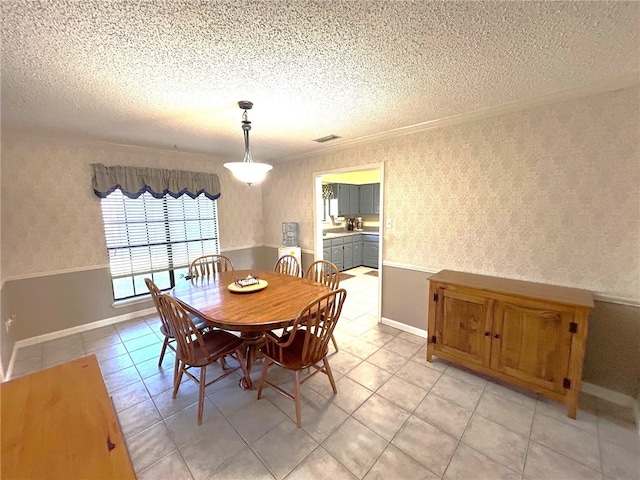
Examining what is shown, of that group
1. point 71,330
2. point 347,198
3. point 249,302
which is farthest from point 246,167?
point 347,198

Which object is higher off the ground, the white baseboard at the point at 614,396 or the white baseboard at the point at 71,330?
the white baseboard at the point at 71,330

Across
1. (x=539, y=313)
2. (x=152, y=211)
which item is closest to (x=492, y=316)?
(x=539, y=313)

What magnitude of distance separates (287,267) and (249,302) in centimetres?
136

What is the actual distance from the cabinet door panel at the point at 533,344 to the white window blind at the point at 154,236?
3.98 meters

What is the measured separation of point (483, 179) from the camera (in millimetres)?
2457

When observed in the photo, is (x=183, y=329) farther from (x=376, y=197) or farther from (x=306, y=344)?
(x=376, y=197)

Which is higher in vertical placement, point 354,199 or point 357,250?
point 354,199

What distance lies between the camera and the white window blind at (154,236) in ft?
11.4

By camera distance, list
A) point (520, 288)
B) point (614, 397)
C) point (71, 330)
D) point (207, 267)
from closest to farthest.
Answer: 1. point (614, 397)
2. point (520, 288)
3. point (71, 330)
4. point (207, 267)

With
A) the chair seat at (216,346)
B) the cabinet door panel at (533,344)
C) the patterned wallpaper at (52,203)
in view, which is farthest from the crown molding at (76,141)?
the cabinet door panel at (533,344)

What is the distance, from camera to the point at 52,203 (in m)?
2.97

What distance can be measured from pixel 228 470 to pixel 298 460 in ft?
1.32

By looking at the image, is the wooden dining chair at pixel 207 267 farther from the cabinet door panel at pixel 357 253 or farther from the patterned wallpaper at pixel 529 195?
the cabinet door panel at pixel 357 253

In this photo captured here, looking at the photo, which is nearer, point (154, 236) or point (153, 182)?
point (153, 182)
